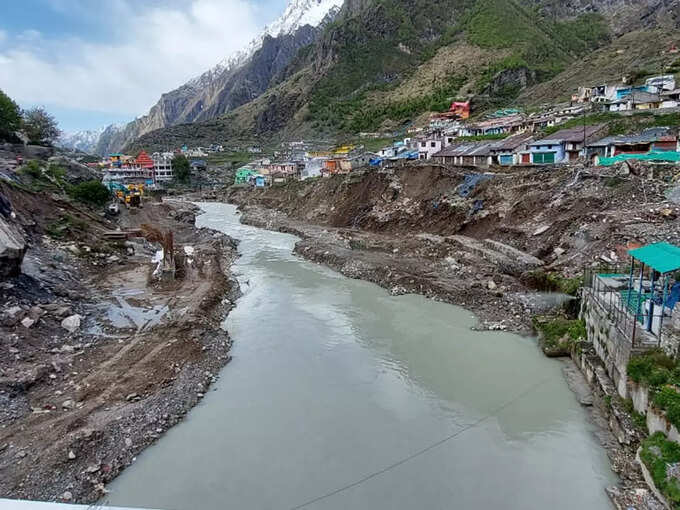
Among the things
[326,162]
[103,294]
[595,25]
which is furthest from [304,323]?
[595,25]

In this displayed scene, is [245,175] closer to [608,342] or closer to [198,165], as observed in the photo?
[198,165]

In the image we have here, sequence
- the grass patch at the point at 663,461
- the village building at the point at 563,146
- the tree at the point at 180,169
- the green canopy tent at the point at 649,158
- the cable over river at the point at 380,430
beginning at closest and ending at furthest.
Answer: the grass patch at the point at 663,461 < the cable over river at the point at 380,430 < the green canopy tent at the point at 649,158 < the village building at the point at 563,146 < the tree at the point at 180,169

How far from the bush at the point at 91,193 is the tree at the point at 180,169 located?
145ft

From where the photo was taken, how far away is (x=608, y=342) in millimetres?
11984

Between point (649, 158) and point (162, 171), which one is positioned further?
point (162, 171)

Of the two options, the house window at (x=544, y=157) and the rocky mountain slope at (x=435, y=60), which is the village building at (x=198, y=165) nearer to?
the rocky mountain slope at (x=435, y=60)

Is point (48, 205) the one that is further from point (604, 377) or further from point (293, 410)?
point (604, 377)

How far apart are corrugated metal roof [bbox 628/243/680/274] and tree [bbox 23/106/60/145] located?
5865cm

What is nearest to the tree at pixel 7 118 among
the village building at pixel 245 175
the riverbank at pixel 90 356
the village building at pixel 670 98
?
the riverbank at pixel 90 356

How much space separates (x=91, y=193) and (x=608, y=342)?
3707cm

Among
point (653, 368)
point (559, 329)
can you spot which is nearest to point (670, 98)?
point (559, 329)

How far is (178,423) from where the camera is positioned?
11484 mm

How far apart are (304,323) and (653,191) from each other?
59.7ft

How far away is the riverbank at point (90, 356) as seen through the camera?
968cm
